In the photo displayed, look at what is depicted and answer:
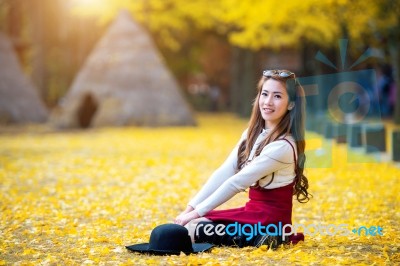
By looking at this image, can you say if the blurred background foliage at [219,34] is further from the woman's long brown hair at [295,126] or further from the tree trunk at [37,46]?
the woman's long brown hair at [295,126]

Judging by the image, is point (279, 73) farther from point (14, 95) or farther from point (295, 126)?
point (14, 95)

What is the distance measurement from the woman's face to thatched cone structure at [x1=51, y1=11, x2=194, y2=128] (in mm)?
17630

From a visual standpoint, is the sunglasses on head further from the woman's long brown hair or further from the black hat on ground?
the black hat on ground

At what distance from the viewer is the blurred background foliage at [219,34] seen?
19.7m

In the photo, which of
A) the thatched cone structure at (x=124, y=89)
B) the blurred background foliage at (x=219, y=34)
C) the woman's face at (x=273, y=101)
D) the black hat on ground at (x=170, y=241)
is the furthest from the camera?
the thatched cone structure at (x=124, y=89)

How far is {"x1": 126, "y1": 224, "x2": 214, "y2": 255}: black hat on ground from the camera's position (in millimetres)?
5008

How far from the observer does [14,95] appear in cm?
2462

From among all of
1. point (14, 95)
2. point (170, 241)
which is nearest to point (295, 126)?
point (170, 241)

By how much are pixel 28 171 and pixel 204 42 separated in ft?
104

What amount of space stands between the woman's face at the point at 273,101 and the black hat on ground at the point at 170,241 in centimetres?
112

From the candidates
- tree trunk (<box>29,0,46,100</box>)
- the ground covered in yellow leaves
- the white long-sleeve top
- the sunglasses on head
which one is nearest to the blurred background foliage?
tree trunk (<box>29,0,46,100</box>)

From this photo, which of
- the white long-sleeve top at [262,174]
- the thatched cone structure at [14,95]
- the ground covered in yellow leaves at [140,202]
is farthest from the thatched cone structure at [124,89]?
the white long-sleeve top at [262,174]

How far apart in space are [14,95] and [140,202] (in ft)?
57.7

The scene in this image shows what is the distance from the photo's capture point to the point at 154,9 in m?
30.0
